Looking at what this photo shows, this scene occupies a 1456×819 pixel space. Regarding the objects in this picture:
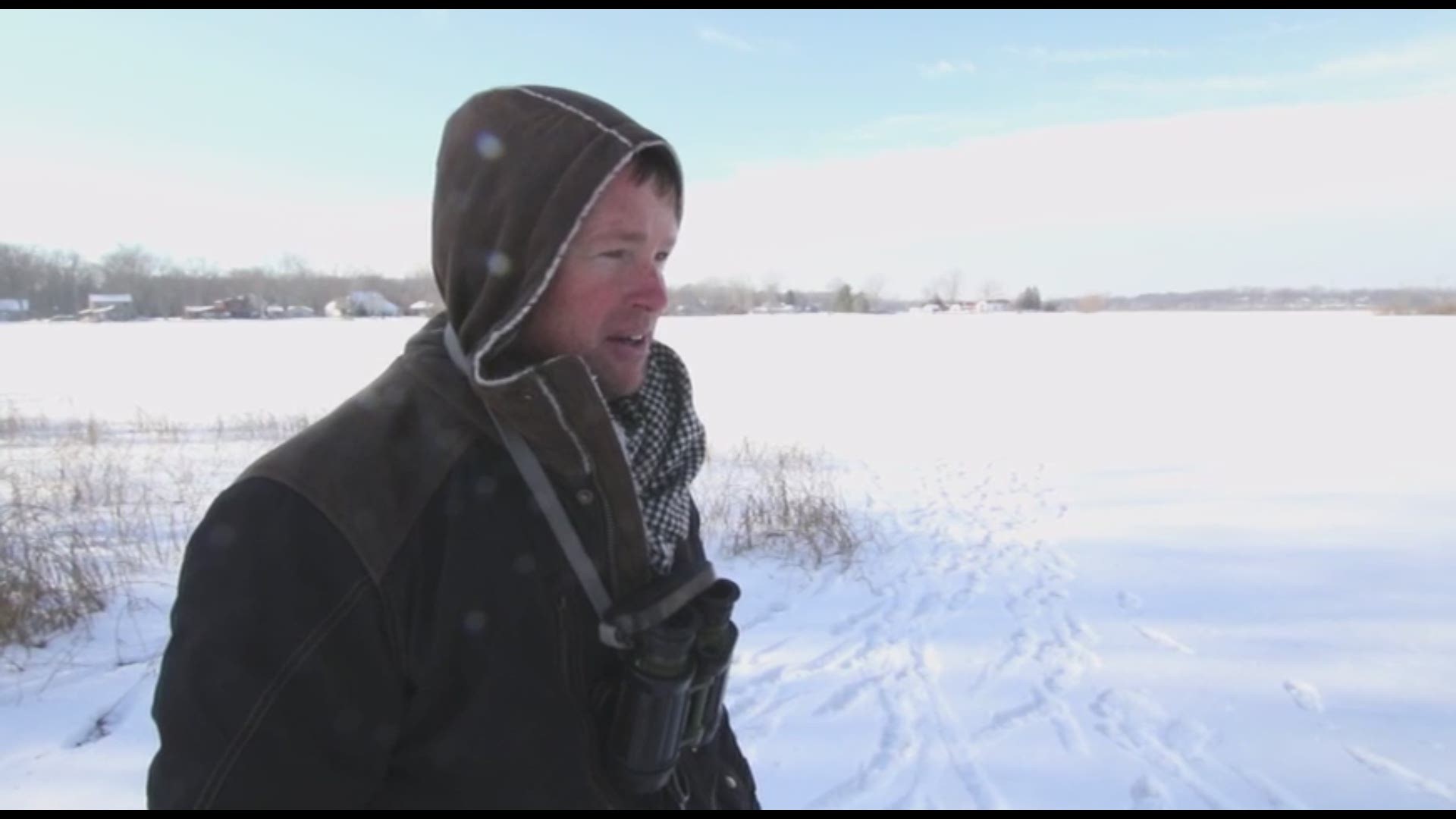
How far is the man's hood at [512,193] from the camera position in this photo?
1231 mm

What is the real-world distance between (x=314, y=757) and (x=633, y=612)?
1.51ft

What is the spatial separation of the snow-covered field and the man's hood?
276cm

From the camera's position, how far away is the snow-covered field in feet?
11.5

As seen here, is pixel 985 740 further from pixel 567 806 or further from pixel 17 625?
pixel 17 625

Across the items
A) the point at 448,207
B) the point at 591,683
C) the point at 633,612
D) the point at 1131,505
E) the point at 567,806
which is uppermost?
the point at 448,207

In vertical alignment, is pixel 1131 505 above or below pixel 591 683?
below

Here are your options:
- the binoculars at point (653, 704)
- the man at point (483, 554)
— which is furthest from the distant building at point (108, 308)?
the binoculars at point (653, 704)

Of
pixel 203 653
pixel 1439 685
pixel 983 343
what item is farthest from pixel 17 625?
pixel 983 343

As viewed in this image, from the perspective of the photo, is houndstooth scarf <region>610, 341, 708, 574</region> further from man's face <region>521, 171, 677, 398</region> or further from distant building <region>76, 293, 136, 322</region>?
distant building <region>76, 293, 136, 322</region>

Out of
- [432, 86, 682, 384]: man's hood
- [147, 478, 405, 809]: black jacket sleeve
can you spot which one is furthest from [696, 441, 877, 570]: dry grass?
[147, 478, 405, 809]: black jacket sleeve

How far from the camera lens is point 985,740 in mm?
3777

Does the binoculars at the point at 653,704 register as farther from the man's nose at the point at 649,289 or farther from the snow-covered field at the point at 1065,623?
the snow-covered field at the point at 1065,623

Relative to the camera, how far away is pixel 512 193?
1.24m

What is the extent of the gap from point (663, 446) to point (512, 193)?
1.76 ft
